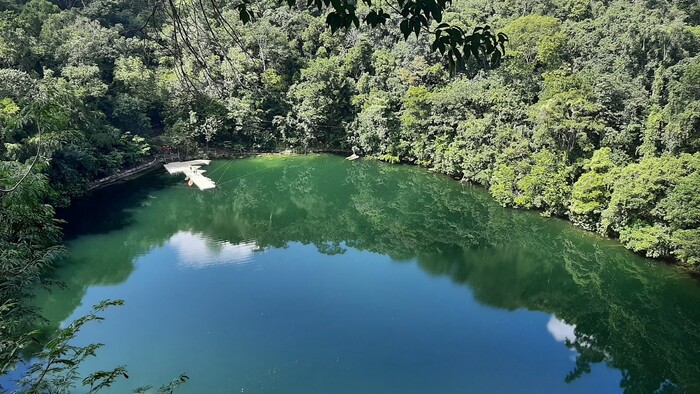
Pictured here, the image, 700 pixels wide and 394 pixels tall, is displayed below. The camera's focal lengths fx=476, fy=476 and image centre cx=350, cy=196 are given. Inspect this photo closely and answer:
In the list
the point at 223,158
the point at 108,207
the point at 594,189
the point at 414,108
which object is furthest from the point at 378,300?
the point at 223,158

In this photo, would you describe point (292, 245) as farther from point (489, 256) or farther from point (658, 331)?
point (658, 331)

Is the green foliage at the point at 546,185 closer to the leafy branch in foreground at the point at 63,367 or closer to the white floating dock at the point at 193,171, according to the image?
the white floating dock at the point at 193,171

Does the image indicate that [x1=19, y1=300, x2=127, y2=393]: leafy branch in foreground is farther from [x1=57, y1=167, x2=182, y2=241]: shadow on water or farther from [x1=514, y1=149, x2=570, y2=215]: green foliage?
[x1=514, y1=149, x2=570, y2=215]: green foliage

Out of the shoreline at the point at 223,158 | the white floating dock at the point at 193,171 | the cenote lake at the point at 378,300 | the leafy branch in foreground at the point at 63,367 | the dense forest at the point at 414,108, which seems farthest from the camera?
the white floating dock at the point at 193,171

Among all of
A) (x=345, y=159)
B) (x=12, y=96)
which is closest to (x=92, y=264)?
(x=12, y=96)

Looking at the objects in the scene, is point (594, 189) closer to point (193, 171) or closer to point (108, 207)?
point (193, 171)

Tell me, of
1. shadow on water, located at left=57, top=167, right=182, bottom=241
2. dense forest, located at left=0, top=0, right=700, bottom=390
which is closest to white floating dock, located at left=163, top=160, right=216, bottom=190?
shadow on water, located at left=57, top=167, right=182, bottom=241

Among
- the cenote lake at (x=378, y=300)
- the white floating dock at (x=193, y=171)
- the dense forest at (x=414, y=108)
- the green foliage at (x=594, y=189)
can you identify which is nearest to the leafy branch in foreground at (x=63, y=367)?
the dense forest at (x=414, y=108)
